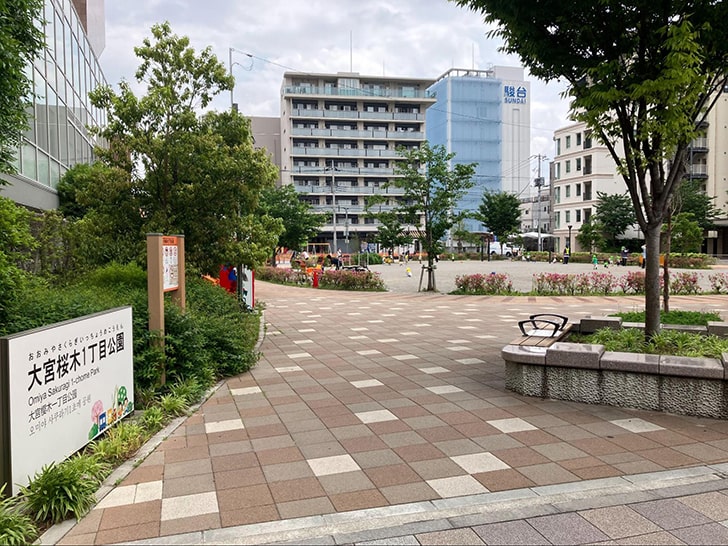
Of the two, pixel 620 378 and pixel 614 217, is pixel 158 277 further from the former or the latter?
pixel 614 217

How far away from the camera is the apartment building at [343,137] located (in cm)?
7019

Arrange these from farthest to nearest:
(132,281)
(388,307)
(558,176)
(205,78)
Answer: (558,176) < (388,307) < (205,78) < (132,281)

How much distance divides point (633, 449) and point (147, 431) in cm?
413

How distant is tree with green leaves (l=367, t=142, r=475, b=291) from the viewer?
21125 millimetres

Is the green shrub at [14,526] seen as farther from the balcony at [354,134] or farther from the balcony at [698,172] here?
the balcony at [354,134]

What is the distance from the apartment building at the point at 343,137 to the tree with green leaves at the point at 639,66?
6293cm

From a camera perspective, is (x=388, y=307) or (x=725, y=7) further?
(x=388, y=307)

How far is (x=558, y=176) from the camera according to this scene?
63344 mm

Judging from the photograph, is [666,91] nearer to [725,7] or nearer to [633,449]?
[725,7]

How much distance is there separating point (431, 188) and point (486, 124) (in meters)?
56.3

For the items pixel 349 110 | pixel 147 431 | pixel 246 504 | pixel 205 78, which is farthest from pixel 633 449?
pixel 349 110

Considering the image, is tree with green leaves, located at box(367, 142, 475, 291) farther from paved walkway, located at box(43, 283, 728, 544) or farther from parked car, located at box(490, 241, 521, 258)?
parked car, located at box(490, 241, 521, 258)

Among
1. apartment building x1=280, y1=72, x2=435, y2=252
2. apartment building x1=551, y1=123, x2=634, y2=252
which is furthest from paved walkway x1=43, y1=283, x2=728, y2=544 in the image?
apartment building x1=280, y1=72, x2=435, y2=252

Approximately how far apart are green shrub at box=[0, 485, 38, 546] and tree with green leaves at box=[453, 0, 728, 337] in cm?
606
